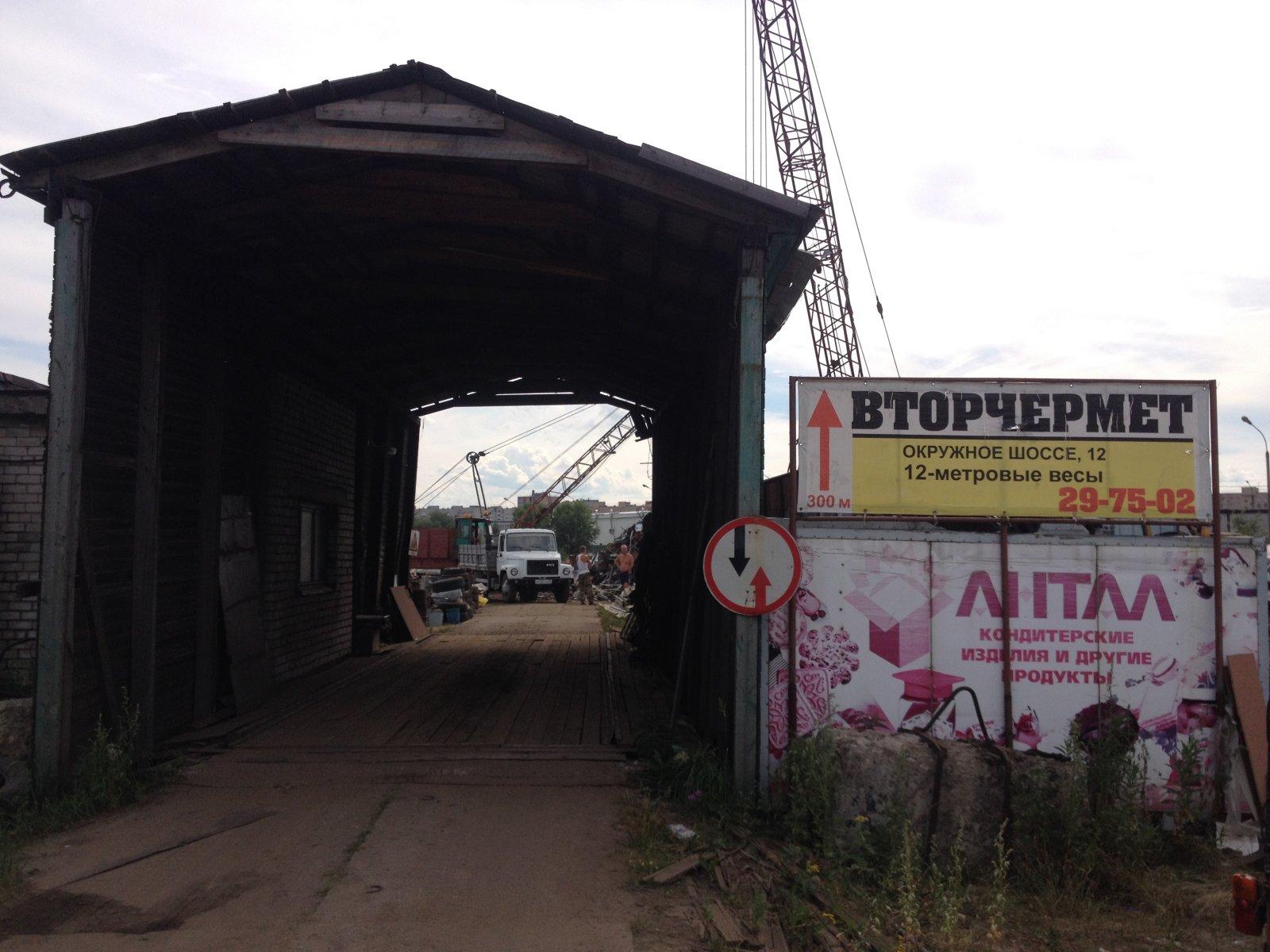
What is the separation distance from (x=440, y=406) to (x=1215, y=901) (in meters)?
13.8

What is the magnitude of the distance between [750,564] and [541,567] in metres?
26.6

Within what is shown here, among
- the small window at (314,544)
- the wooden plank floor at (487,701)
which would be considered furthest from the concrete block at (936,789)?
the small window at (314,544)

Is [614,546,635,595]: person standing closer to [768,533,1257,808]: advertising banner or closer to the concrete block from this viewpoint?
[768,533,1257,808]: advertising banner

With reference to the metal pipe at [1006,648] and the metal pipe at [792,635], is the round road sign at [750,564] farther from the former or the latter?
the metal pipe at [1006,648]

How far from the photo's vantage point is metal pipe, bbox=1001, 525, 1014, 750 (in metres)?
6.55

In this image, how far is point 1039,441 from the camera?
6.82m

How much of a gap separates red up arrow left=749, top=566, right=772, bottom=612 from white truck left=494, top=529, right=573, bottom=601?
26.2 meters

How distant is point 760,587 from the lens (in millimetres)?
6516

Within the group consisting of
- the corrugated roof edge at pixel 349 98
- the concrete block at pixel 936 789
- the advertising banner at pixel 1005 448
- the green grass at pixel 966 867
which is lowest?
the green grass at pixel 966 867

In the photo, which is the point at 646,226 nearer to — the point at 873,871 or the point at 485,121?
the point at 485,121

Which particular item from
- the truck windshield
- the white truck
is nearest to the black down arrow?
the white truck

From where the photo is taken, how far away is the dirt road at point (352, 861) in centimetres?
462

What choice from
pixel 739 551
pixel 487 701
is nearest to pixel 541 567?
pixel 487 701

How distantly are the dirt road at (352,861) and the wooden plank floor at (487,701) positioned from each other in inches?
20.6
